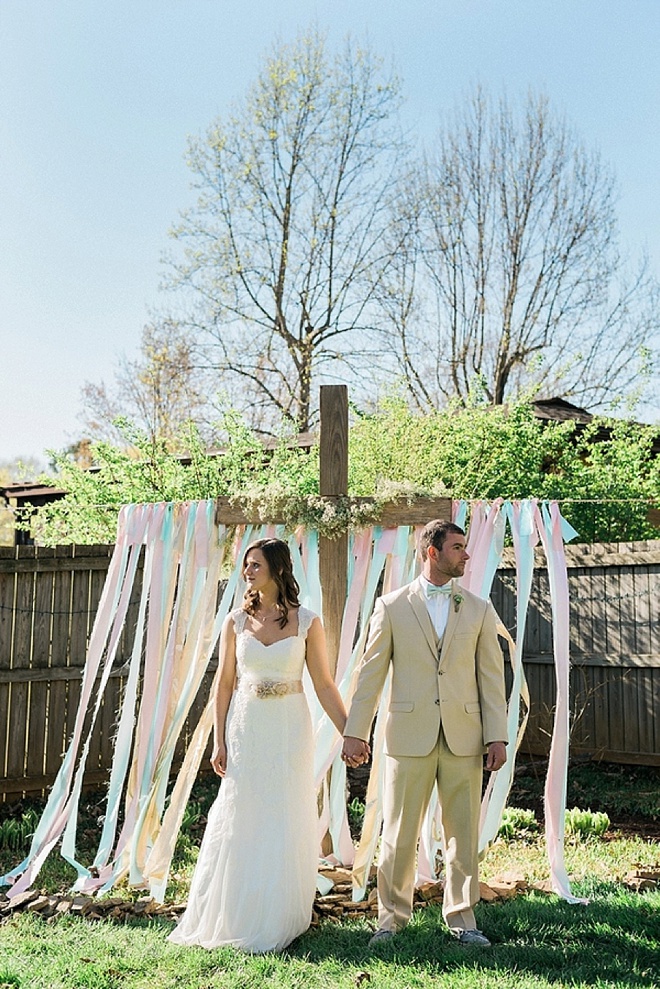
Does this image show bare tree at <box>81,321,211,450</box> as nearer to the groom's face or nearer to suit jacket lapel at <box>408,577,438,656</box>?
suit jacket lapel at <box>408,577,438,656</box>

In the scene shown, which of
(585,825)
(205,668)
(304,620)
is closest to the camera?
(304,620)

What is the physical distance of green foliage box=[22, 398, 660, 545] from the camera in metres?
8.59

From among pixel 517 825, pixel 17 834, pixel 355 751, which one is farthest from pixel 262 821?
pixel 517 825

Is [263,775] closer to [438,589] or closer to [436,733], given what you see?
[436,733]

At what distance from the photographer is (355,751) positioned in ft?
14.1

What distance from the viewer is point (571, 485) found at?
9109 mm

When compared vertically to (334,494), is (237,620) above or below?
below

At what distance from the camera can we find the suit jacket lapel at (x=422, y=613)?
171 inches

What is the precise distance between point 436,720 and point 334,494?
54.1 inches

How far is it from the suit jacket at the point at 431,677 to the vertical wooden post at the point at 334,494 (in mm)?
669

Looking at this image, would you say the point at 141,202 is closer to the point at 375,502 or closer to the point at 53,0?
the point at 53,0

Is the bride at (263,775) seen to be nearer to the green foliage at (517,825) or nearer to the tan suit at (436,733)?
the tan suit at (436,733)

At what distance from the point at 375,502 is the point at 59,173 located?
11938mm

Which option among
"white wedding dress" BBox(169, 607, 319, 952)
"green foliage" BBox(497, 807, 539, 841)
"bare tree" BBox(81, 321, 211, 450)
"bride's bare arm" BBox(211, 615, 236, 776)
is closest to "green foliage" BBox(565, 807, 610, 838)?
"green foliage" BBox(497, 807, 539, 841)
